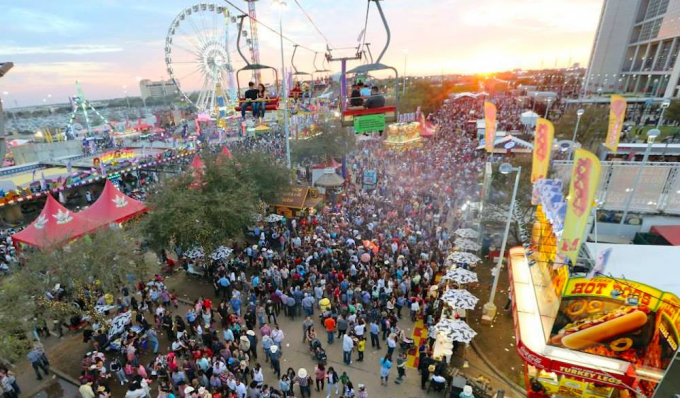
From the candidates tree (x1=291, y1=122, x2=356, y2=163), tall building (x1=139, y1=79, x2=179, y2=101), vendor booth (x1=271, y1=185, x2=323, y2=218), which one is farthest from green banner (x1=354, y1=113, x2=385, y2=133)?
tall building (x1=139, y1=79, x2=179, y2=101)

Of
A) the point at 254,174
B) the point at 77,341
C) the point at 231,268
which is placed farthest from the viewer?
the point at 254,174

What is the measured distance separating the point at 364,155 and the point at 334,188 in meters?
11.6

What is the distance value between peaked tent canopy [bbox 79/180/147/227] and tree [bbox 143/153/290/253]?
3.03 meters

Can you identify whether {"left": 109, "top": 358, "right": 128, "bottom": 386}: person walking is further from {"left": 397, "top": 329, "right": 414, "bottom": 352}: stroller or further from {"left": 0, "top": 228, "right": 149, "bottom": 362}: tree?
{"left": 397, "top": 329, "right": 414, "bottom": 352}: stroller

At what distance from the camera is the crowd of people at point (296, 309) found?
870 cm

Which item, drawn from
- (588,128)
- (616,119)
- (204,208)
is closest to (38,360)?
(204,208)

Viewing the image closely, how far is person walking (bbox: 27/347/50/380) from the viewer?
9.27 metres

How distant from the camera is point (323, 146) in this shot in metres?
26.8

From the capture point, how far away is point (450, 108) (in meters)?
62.0

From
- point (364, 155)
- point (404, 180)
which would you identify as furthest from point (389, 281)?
point (364, 155)

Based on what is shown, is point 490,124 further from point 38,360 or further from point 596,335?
point 38,360

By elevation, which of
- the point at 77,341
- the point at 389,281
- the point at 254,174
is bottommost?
the point at 77,341

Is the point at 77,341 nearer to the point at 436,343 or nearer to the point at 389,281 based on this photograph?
the point at 389,281

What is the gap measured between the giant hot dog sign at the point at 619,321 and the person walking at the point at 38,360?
1349cm
